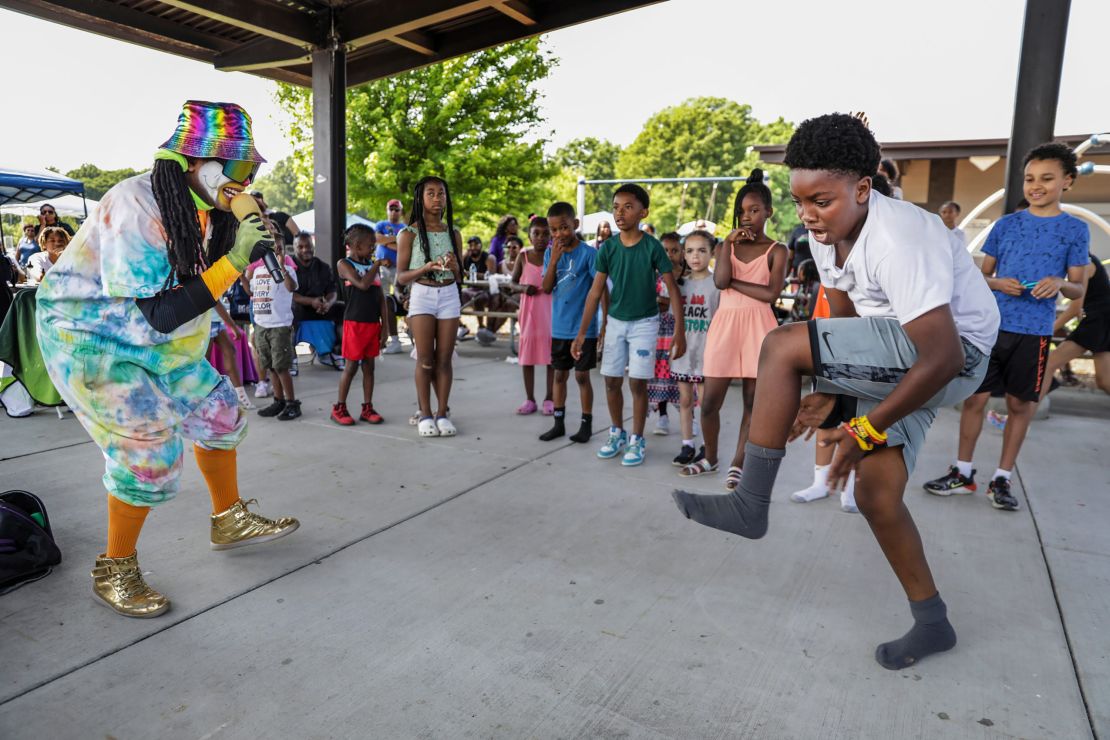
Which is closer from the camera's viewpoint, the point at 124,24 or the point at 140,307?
the point at 140,307

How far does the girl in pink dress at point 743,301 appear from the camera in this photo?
417 centimetres

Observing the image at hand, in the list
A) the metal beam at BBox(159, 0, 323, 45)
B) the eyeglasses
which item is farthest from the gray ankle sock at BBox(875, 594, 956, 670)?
the metal beam at BBox(159, 0, 323, 45)

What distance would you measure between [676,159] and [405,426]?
51742 mm

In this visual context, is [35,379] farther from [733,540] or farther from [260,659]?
[733,540]

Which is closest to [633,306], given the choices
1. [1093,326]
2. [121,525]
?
[121,525]

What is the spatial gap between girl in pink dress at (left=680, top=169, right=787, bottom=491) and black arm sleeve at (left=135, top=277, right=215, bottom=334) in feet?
9.35

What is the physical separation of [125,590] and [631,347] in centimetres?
315

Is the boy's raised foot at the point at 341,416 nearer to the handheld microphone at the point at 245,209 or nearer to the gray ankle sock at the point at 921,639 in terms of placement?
the handheld microphone at the point at 245,209

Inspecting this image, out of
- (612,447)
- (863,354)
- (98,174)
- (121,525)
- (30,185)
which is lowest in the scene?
(612,447)

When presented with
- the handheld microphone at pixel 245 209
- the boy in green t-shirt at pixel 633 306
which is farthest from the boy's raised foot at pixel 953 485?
the handheld microphone at pixel 245 209

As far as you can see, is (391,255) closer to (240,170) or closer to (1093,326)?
(240,170)

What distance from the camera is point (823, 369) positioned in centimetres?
220

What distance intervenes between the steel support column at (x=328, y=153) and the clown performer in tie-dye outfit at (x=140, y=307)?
593 centimetres

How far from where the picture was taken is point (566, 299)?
5547 millimetres
